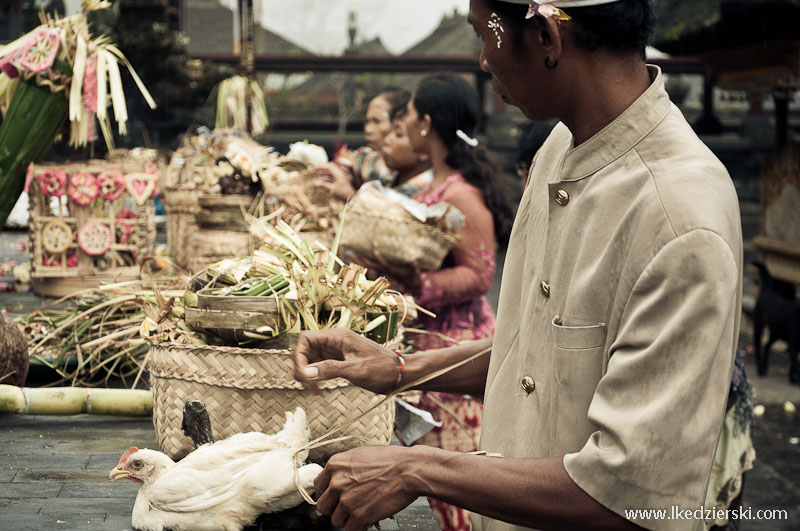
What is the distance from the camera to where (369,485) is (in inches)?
46.9

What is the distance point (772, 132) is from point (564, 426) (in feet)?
48.6

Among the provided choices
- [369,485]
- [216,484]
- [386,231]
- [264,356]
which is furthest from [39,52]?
[369,485]

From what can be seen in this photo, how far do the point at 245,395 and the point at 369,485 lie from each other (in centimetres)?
66

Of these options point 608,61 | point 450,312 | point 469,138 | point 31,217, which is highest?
point 608,61

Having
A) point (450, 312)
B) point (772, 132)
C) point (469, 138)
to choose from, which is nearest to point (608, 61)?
point (450, 312)

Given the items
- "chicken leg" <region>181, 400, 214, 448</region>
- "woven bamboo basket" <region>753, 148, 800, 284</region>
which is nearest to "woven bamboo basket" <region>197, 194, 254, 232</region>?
"chicken leg" <region>181, 400, 214, 448</region>

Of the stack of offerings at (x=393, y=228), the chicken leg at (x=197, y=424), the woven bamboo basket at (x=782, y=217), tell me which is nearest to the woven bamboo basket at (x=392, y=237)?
the stack of offerings at (x=393, y=228)

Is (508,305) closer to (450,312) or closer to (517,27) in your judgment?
(517,27)

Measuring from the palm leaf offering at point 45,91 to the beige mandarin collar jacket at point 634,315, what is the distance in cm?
214

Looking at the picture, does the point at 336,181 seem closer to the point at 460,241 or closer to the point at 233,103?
the point at 460,241

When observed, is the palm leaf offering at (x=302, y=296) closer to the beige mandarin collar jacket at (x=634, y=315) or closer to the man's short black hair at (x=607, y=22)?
the beige mandarin collar jacket at (x=634, y=315)

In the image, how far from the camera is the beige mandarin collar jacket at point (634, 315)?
1.05m

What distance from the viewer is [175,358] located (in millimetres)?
1826

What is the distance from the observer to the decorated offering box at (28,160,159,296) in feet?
11.6
